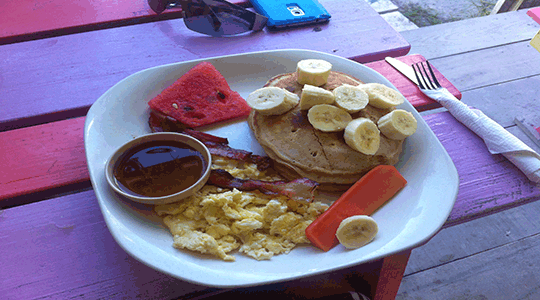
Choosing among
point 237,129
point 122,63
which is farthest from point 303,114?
point 122,63

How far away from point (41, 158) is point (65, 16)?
1.21m

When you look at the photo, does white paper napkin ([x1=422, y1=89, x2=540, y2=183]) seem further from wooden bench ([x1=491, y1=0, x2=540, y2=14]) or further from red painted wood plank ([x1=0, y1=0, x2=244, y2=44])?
wooden bench ([x1=491, y1=0, x2=540, y2=14])

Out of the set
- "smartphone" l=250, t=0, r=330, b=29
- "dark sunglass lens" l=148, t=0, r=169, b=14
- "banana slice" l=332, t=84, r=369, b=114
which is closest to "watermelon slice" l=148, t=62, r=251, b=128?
"banana slice" l=332, t=84, r=369, b=114

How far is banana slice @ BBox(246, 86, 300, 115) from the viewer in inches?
59.0

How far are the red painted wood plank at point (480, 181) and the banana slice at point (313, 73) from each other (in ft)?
1.88

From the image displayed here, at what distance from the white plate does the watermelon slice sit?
0.23ft

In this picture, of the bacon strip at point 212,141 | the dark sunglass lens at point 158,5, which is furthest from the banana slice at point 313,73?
the dark sunglass lens at point 158,5

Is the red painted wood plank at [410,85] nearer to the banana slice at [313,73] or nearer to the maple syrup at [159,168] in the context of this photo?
the banana slice at [313,73]

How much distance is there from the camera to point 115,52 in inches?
81.0

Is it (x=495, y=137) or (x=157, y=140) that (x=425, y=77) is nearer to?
(x=495, y=137)

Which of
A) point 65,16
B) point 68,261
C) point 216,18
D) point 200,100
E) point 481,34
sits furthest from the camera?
point 481,34

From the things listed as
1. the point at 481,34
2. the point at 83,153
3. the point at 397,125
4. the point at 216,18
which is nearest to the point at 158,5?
the point at 216,18

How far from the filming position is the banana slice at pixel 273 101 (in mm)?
1498

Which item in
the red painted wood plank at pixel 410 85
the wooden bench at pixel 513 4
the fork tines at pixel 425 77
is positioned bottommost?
the red painted wood plank at pixel 410 85
